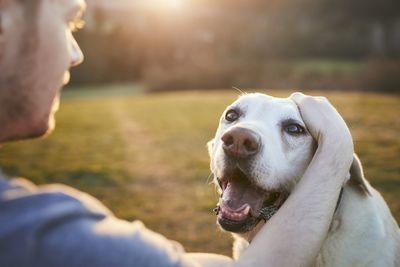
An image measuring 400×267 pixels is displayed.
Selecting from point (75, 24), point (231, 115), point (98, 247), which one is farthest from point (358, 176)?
point (98, 247)

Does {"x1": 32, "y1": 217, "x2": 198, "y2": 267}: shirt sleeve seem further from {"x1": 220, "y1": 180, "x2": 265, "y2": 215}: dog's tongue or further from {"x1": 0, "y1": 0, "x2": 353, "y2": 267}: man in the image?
{"x1": 220, "y1": 180, "x2": 265, "y2": 215}: dog's tongue

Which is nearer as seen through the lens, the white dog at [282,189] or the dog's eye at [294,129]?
the white dog at [282,189]

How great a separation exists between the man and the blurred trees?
24.2 meters

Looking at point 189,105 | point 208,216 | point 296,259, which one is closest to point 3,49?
point 296,259

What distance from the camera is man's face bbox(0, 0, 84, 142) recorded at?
151 centimetres

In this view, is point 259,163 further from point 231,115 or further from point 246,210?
point 231,115

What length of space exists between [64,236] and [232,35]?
29983 mm

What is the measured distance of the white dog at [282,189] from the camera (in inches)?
113

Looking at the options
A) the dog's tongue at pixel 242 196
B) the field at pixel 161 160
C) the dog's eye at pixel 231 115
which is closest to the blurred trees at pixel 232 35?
the field at pixel 161 160

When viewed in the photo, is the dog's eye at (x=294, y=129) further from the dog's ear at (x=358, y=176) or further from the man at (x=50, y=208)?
the man at (x=50, y=208)

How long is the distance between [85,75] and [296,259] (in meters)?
29.9

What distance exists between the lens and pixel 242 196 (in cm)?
314

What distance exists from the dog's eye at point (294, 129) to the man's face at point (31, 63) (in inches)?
73.1

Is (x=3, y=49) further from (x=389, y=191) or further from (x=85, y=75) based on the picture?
(x=85, y=75)
